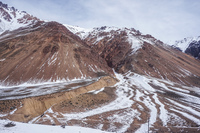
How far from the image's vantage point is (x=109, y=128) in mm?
17625

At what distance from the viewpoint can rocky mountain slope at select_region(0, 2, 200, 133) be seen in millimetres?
20531

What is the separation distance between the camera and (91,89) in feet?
125

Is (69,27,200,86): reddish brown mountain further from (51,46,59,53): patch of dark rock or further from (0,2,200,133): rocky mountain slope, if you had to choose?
(51,46,59,53): patch of dark rock

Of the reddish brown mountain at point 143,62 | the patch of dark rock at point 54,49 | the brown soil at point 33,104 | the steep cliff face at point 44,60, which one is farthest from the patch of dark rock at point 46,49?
the reddish brown mountain at point 143,62

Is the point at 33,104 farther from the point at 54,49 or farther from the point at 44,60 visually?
the point at 54,49

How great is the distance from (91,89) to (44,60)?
27425 mm

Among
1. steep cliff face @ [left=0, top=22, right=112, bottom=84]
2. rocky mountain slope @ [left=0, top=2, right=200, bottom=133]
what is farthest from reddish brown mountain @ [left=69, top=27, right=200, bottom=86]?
steep cliff face @ [left=0, top=22, right=112, bottom=84]

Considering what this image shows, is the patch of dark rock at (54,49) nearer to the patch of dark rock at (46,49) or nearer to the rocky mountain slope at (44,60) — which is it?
the rocky mountain slope at (44,60)

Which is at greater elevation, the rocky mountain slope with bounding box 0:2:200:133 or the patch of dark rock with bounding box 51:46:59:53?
the patch of dark rock with bounding box 51:46:59:53

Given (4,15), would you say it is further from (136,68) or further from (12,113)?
(12,113)

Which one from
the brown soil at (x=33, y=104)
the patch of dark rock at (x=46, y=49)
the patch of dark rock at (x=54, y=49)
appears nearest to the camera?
the brown soil at (x=33, y=104)

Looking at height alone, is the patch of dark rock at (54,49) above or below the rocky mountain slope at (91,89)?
above

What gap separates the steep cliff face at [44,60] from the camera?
1852 inches

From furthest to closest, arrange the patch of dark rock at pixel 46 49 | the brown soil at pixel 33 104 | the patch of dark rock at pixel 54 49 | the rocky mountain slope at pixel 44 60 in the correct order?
the patch of dark rock at pixel 54 49 < the patch of dark rock at pixel 46 49 < the rocky mountain slope at pixel 44 60 < the brown soil at pixel 33 104
